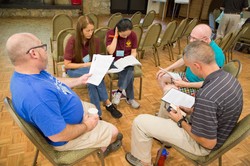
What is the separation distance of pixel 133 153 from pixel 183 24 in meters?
3.15

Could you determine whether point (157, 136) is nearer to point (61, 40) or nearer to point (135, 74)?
point (135, 74)

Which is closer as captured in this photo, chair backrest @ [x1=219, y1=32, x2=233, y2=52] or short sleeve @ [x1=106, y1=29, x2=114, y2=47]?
short sleeve @ [x1=106, y1=29, x2=114, y2=47]

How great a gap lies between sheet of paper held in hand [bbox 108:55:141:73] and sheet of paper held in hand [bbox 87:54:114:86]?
9.1 inches

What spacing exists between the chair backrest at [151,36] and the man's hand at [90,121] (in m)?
2.26

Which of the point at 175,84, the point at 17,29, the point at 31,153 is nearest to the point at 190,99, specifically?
the point at 175,84

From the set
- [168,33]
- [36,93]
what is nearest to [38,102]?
[36,93]

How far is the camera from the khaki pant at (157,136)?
1428mm

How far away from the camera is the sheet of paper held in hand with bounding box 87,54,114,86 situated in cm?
200

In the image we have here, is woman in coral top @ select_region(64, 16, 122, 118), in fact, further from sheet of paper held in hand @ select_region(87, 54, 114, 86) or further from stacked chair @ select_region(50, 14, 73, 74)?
stacked chair @ select_region(50, 14, 73, 74)

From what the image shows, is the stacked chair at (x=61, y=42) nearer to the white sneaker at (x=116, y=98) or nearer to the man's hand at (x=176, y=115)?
the white sneaker at (x=116, y=98)

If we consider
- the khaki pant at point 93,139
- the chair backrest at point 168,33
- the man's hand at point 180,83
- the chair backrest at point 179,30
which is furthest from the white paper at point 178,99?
the chair backrest at point 179,30

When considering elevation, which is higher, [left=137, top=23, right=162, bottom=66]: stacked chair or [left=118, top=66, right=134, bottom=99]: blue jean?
[left=137, top=23, right=162, bottom=66]: stacked chair

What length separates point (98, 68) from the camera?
2.07 metres

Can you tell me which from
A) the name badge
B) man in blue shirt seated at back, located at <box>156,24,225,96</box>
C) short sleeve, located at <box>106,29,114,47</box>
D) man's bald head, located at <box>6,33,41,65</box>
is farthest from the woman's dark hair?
man's bald head, located at <box>6,33,41,65</box>
